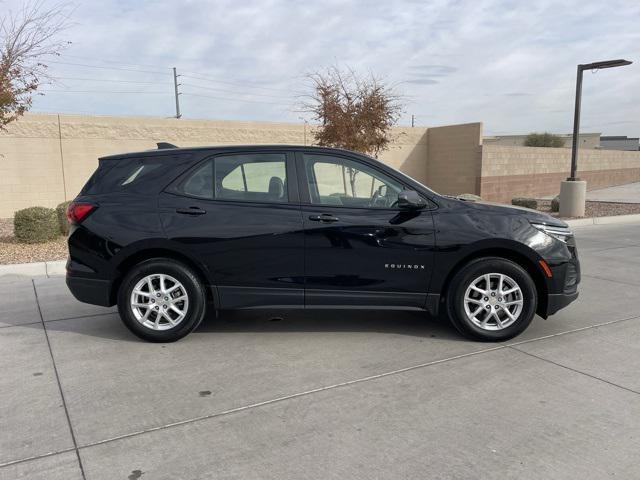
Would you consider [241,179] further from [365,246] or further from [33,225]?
[33,225]

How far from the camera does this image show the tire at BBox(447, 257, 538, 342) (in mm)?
Result: 4789

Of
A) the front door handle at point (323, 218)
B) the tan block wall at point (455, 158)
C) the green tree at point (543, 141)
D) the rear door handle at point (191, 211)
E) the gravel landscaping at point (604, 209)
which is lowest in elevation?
the gravel landscaping at point (604, 209)

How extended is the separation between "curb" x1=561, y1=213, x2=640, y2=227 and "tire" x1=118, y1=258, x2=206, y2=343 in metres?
12.5

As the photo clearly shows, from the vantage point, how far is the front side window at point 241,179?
486cm

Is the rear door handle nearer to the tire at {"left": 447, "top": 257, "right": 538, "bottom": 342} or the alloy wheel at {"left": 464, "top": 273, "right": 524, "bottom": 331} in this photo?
the tire at {"left": 447, "top": 257, "right": 538, "bottom": 342}

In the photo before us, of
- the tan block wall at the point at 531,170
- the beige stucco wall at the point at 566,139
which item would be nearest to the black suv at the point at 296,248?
the tan block wall at the point at 531,170

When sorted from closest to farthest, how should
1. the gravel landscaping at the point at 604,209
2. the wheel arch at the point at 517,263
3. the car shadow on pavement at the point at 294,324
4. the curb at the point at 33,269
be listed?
the wheel arch at the point at 517,263 → the car shadow on pavement at the point at 294,324 → the curb at the point at 33,269 → the gravel landscaping at the point at 604,209

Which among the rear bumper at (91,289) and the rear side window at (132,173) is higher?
the rear side window at (132,173)

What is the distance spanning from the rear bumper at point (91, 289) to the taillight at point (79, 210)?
555 millimetres

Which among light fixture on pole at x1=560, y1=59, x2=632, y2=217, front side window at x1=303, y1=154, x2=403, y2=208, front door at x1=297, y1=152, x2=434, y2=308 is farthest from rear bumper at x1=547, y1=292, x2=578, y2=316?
light fixture on pole at x1=560, y1=59, x2=632, y2=217

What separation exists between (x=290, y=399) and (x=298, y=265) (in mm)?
1392

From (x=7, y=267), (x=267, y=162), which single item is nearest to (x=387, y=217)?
(x=267, y=162)

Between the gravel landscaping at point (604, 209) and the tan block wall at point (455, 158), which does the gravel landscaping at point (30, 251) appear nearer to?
the gravel landscaping at point (604, 209)

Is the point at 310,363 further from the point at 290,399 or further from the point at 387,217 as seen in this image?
the point at 387,217
